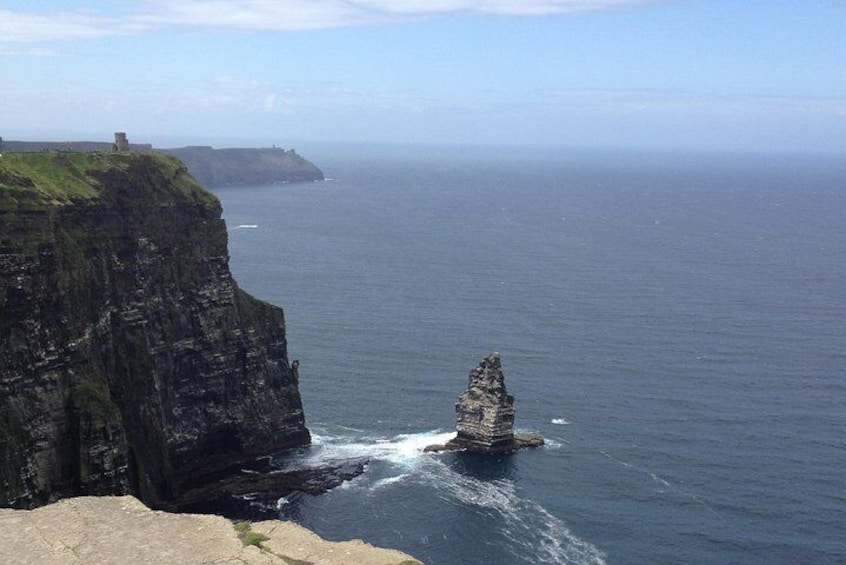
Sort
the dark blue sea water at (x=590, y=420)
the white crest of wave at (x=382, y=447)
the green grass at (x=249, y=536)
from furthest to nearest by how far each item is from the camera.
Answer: the white crest of wave at (x=382, y=447) → the dark blue sea water at (x=590, y=420) → the green grass at (x=249, y=536)

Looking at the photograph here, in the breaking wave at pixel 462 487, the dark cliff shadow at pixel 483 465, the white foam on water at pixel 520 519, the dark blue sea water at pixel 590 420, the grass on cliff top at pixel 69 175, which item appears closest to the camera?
the grass on cliff top at pixel 69 175

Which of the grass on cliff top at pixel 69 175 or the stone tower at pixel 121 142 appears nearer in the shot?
the grass on cliff top at pixel 69 175

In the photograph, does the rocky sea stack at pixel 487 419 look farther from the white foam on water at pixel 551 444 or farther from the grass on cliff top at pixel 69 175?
the grass on cliff top at pixel 69 175

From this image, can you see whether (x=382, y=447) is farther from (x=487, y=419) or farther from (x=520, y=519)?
(x=520, y=519)

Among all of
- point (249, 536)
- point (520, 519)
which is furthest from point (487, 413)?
point (249, 536)

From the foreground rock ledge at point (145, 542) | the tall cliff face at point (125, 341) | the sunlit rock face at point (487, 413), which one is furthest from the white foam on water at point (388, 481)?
the foreground rock ledge at point (145, 542)

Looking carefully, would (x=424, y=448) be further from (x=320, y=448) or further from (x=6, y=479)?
(x=6, y=479)

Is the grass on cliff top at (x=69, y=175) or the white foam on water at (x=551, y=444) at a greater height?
the grass on cliff top at (x=69, y=175)

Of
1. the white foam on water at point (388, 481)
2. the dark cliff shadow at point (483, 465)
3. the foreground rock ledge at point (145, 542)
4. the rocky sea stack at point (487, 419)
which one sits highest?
the foreground rock ledge at point (145, 542)
